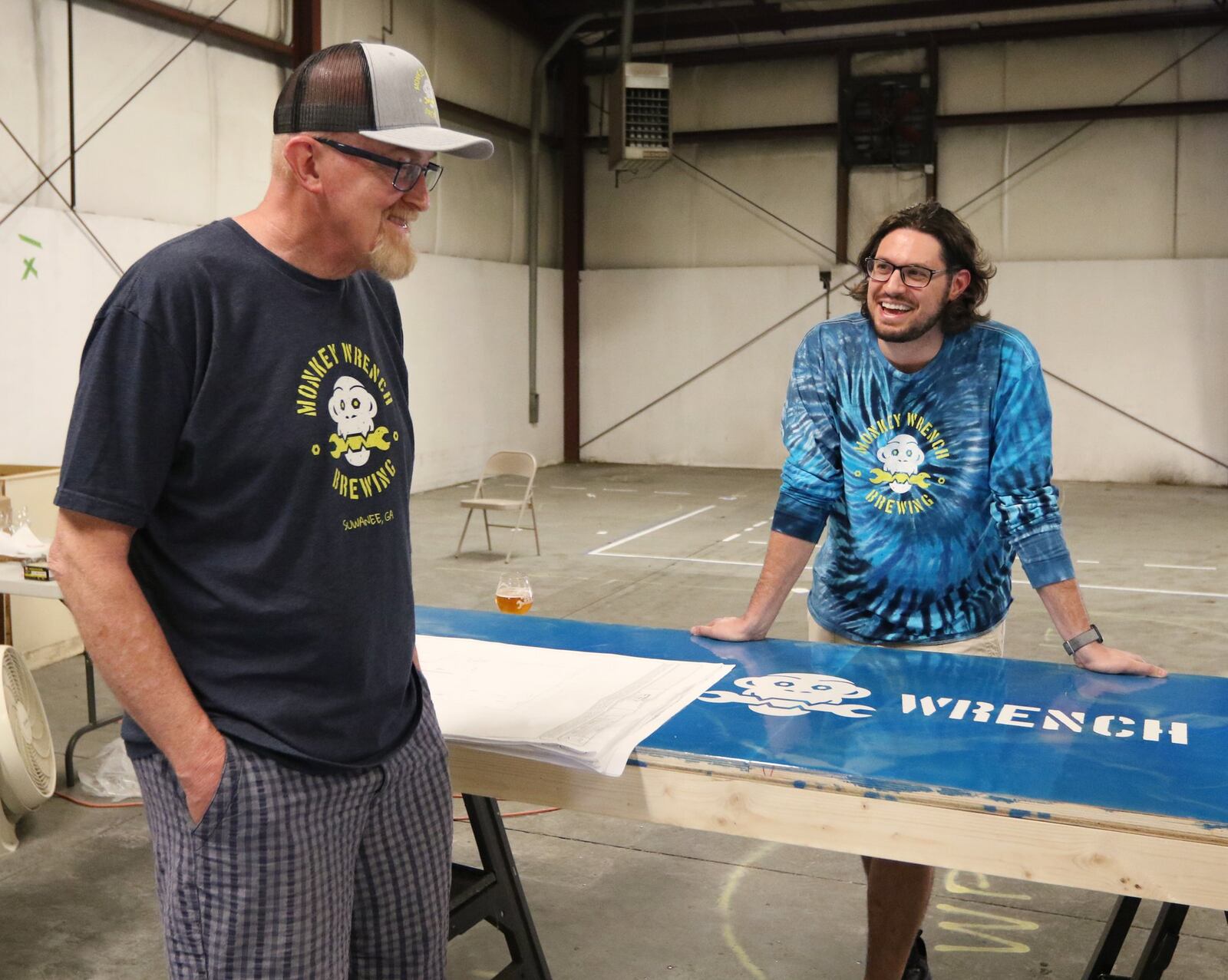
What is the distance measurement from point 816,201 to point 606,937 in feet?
38.1

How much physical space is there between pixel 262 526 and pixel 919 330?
4.62 feet

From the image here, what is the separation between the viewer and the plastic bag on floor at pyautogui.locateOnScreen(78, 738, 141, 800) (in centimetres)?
408

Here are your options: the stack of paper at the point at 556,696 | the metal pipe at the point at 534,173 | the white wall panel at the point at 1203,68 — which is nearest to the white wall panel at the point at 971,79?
the white wall panel at the point at 1203,68

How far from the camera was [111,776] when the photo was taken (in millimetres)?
4152

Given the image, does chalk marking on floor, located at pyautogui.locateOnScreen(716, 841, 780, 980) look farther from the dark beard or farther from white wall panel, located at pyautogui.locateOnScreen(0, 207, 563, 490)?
white wall panel, located at pyautogui.locateOnScreen(0, 207, 563, 490)

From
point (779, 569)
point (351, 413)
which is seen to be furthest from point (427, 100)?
point (779, 569)

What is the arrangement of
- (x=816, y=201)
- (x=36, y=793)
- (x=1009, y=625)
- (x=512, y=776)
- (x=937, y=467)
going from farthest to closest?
(x=816, y=201) → (x=1009, y=625) → (x=36, y=793) → (x=937, y=467) → (x=512, y=776)

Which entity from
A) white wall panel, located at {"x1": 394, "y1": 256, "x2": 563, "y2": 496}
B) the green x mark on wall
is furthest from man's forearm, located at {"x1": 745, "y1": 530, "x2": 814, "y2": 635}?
white wall panel, located at {"x1": 394, "y1": 256, "x2": 563, "y2": 496}

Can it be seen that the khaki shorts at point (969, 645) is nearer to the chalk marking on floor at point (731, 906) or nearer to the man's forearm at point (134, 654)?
the chalk marking on floor at point (731, 906)

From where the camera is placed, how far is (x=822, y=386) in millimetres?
2482

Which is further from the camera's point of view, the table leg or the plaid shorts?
the table leg

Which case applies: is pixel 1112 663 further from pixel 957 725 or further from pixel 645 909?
pixel 645 909

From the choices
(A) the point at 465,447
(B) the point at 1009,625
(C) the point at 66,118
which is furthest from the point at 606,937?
(A) the point at 465,447

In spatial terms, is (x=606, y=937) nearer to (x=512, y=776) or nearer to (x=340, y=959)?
(x=512, y=776)
